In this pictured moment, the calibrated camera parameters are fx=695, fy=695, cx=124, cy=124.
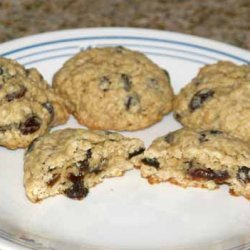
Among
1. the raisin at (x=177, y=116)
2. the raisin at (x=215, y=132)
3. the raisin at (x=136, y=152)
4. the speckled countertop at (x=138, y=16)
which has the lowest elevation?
the raisin at (x=136, y=152)

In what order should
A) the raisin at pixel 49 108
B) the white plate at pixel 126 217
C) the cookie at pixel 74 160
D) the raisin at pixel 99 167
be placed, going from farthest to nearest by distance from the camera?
1. the raisin at pixel 49 108
2. the raisin at pixel 99 167
3. the cookie at pixel 74 160
4. the white plate at pixel 126 217

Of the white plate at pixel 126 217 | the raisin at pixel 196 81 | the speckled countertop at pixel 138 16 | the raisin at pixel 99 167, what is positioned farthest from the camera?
the speckled countertop at pixel 138 16

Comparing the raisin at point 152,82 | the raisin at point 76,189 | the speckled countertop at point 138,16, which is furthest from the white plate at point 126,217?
the speckled countertop at point 138,16

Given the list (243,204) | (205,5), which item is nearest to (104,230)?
(243,204)

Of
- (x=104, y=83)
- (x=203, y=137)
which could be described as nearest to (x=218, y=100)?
(x=203, y=137)

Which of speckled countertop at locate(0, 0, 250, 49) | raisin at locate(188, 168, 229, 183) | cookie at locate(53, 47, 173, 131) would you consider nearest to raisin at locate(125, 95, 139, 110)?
cookie at locate(53, 47, 173, 131)

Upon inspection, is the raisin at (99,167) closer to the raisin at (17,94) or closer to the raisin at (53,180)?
the raisin at (53,180)

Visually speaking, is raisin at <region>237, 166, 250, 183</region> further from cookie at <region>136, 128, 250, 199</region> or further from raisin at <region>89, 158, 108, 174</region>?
raisin at <region>89, 158, 108, 174</region>
